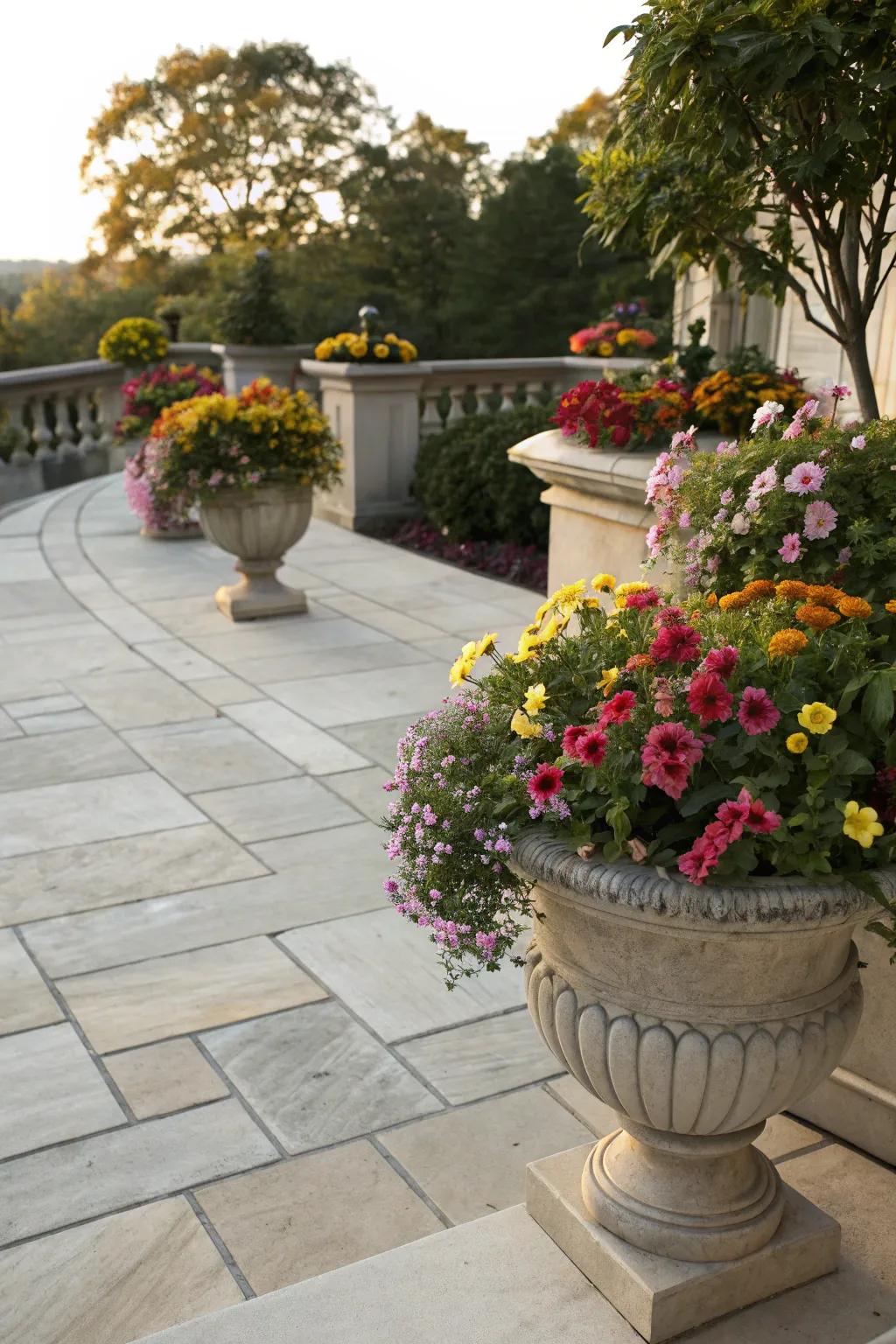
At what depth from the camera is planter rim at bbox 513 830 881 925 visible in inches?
70.2

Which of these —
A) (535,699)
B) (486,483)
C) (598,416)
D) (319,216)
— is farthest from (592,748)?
(319,216)

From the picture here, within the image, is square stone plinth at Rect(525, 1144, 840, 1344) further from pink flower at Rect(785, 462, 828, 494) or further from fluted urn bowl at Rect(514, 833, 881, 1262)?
pink flower at Rect(785, 462, 828, 494)

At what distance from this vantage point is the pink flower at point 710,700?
6.06 feet

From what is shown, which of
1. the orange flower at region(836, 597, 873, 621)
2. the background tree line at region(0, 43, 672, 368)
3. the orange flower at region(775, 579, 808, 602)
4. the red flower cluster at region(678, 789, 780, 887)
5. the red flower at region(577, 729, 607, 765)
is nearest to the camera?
the red flower cluster at region(678, 789, 780, 887)

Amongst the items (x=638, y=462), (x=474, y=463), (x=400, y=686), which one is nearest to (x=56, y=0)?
(x=474, y=463)

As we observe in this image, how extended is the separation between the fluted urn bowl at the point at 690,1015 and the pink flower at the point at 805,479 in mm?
942

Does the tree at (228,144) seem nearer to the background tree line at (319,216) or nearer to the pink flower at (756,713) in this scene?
the background tree line at (319,216)

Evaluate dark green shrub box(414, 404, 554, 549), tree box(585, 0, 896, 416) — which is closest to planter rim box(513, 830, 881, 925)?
tree box(585, 0, 896, 416)

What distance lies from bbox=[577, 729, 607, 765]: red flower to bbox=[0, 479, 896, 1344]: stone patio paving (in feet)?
3.37

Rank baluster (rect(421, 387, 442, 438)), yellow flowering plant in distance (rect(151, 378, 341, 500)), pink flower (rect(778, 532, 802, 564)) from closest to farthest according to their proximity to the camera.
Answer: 1. pink flower (rect(778, 532, 802, 564))
2. yellow flowering plant in distance (rect(151, 378, 341, 500))
3. baluster (rect(421, 387, 442, 438))

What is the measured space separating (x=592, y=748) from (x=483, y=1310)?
1.02 m

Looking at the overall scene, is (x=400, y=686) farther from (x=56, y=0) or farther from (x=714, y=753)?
(x=56, y=0)

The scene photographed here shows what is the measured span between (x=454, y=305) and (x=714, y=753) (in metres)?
24.2

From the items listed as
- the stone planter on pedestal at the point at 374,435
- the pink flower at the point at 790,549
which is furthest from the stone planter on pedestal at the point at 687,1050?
the stone planter on pedestal at the point at 374,435
